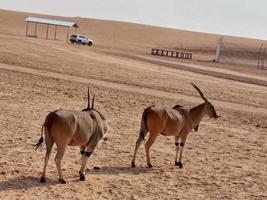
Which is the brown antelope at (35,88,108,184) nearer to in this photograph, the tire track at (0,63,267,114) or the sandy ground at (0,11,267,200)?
the sandy ground at (0,11,267,200)

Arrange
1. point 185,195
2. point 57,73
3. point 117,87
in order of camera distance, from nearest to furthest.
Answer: point 185,195, point 117,87, point 57,73

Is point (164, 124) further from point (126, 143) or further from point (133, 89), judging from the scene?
point (133, 89)

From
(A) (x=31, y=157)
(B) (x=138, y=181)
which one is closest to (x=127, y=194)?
(B) (x=138, y=181)

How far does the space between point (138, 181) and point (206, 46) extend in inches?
4324

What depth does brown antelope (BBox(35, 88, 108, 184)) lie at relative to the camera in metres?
9.46

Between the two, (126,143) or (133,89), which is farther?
(133,89)

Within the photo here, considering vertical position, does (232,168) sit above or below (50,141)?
below

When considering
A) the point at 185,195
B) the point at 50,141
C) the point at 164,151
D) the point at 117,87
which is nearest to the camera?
the point at 50,141

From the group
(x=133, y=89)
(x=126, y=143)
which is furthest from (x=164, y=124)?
(x=133, y=89)

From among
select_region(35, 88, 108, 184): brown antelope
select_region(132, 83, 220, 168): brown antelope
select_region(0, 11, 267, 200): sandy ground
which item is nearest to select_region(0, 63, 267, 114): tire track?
select_region(0, 11, 267, 200): sandy ground

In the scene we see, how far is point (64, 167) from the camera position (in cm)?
1105

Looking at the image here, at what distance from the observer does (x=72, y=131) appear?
9.66 m

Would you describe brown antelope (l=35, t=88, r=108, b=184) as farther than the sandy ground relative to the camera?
No

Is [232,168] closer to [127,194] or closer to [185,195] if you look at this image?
[185,195]
